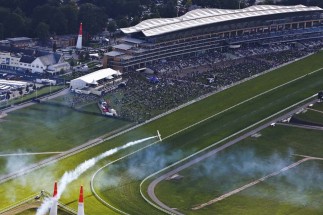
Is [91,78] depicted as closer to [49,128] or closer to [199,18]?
[49,128]

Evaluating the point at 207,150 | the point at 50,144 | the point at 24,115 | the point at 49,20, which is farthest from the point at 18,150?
the point at 49,20

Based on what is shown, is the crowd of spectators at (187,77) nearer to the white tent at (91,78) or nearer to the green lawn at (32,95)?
the white tent at (91,78)

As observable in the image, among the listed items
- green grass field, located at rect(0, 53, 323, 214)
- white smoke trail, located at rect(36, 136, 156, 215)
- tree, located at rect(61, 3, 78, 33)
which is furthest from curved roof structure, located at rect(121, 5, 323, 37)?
white smoke trail, located at rect(36, 136, 156, 215)

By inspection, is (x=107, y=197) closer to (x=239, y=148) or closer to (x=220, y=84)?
(x=239, y=148)

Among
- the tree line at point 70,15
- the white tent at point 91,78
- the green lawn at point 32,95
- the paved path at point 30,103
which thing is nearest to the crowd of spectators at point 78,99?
the paved path at point 30,103

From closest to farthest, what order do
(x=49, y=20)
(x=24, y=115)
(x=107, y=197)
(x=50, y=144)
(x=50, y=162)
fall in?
(x=107, y=197), (x=50, y=162), (x=50, y=144), (x=24, y=115), (x=49, y=20)

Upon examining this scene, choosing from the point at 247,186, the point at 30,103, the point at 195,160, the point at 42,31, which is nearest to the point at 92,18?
the point at 42,31

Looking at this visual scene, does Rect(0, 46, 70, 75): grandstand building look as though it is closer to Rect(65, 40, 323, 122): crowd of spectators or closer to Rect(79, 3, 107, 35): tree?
Rect(65, 40, 323, 122): crowd of spectators
